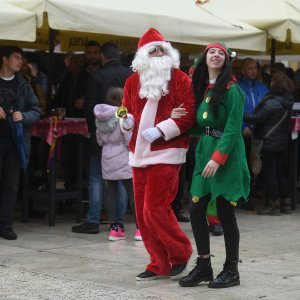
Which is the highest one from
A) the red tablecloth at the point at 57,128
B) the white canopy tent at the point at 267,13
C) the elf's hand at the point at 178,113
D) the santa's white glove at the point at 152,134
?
the white canopy tent at the point at 267,13

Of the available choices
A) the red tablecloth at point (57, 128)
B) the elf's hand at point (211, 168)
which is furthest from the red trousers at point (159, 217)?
the red tablecloth at point (57, 128)

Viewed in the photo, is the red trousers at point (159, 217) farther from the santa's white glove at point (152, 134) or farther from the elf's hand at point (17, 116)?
the elf's hand at point (17, 116)

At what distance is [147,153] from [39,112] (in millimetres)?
2682

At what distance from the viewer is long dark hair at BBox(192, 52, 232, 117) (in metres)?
6.43

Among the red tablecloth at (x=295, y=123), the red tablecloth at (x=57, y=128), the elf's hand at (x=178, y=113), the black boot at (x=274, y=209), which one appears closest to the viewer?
the elf's hand at (x=178, y=113)

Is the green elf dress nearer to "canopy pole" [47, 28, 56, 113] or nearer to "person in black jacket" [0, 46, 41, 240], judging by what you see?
"person in black jacket" [0, 46, 41, 240]

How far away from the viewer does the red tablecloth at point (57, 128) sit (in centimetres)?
961

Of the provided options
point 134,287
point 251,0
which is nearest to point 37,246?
point 134,287

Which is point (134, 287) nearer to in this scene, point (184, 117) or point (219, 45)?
point (184, 117)

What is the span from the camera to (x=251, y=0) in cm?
1258

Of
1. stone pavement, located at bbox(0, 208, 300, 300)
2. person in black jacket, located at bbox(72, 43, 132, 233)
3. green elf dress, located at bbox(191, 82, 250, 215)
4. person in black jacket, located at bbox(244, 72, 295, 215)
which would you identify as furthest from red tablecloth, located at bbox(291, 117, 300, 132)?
green elf dress, located at bbox(191, 82, 250, 215)

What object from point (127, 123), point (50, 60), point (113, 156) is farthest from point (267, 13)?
point (127, 123)

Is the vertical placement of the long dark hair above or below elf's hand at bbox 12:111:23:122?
above

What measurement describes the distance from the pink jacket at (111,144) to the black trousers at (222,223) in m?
2.49
